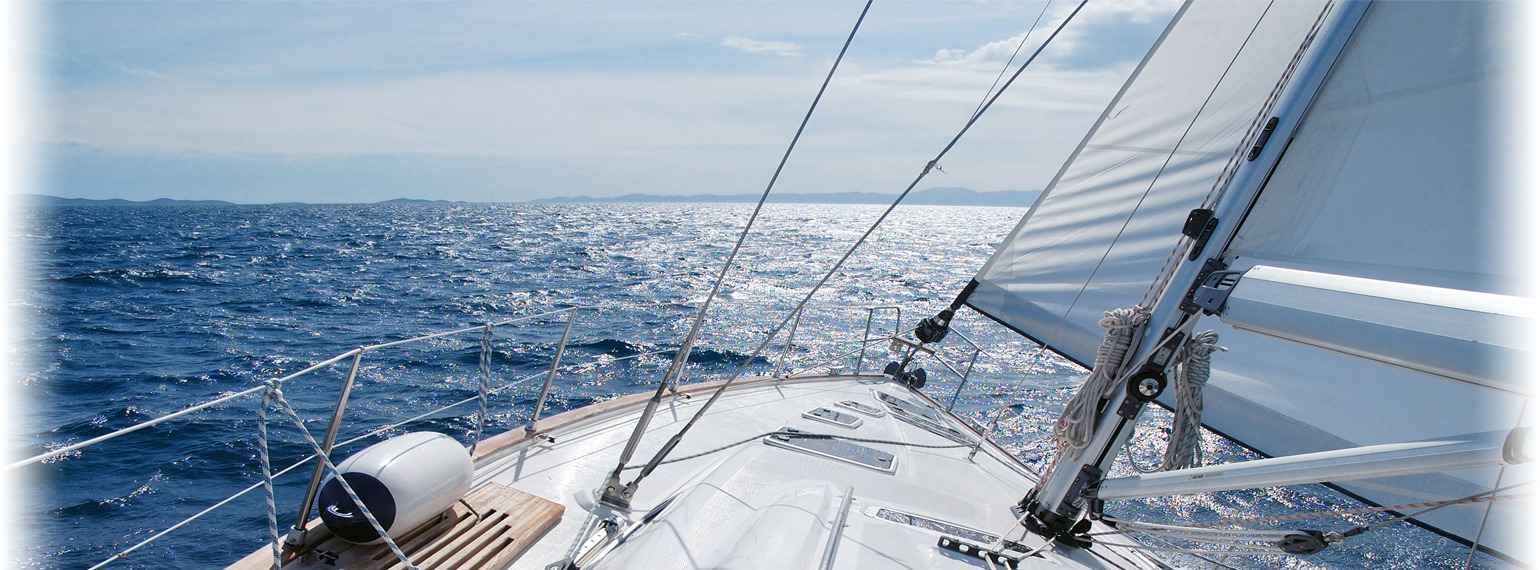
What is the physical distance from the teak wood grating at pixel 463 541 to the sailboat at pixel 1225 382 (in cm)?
1

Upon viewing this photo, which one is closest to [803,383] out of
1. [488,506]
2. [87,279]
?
[488,506]

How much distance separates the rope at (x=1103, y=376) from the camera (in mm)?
2641

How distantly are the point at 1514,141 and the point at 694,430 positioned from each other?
378 centimetres

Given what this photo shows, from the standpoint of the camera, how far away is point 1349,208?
7.93ft

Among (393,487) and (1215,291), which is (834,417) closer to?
(1215,291)

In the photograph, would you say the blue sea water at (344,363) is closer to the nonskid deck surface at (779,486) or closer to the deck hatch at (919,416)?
the nonskid deck surface at (779,486)

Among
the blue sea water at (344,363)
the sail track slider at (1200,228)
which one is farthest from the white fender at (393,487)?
the sail track slider at (1200,228)

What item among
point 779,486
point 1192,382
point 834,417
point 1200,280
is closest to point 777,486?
point 779,486

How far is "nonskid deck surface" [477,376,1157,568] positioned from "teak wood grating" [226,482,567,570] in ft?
0.32

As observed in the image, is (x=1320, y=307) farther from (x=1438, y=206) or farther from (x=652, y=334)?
(x=652, y=334)


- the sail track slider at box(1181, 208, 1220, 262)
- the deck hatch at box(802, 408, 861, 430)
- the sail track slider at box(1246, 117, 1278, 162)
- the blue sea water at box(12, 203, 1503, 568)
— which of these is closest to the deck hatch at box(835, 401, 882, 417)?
the deck hatch at box(802, 408, 861, 430)

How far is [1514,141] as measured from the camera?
2.05 meters

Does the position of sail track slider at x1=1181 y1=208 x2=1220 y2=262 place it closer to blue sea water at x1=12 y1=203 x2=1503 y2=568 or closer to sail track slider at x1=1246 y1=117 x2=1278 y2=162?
sail track slider at x1=1246 y1=117 x2=1278 y2=162

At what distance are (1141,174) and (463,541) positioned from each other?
3.74 metres
